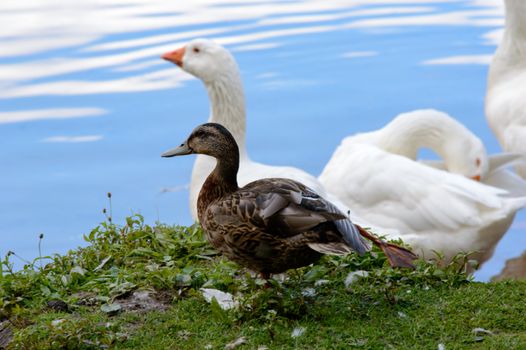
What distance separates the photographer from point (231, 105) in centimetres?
727

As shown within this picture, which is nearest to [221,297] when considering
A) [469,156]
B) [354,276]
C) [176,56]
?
[354,276]

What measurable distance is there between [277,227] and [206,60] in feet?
11.7

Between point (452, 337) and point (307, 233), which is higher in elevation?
point (307, 233)

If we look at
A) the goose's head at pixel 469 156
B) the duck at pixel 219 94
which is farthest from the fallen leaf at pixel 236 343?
Result: the goose's head at pixel 469 156

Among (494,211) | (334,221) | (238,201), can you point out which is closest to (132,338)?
(238,201)

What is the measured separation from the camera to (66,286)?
4816 mm

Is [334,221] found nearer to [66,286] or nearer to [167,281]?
[167,281]

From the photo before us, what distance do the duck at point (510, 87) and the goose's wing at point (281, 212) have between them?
519 centimetres

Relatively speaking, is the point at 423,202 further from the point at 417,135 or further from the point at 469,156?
the point at 417,135

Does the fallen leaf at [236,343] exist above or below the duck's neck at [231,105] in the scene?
below

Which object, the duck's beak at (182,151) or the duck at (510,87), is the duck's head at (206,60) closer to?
the duck's beak at (182,151)

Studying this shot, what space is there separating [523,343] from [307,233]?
3.41ft

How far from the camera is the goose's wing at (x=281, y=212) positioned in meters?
4.06

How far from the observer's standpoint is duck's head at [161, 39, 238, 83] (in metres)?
7.32
